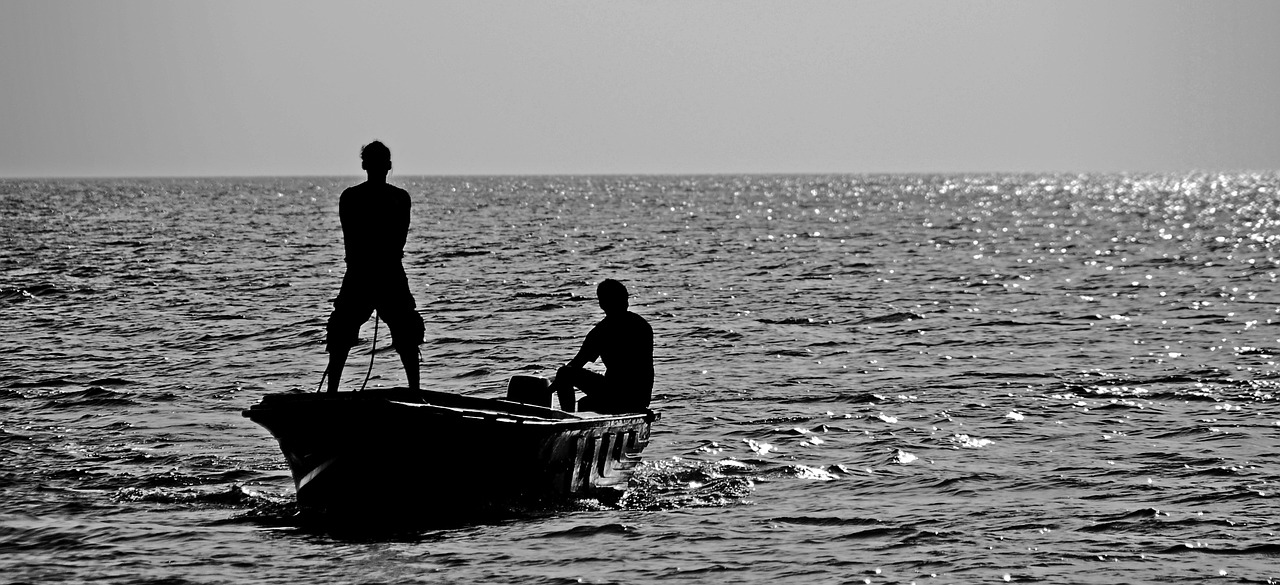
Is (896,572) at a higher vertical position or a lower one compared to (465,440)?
lower

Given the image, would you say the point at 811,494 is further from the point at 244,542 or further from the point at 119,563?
the point at 119,563

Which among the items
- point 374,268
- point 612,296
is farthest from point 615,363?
point 374,268

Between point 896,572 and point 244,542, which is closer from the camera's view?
point 896,572

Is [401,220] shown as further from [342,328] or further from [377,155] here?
[342,328]

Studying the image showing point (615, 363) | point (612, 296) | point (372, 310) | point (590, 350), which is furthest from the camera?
point (615, 363)

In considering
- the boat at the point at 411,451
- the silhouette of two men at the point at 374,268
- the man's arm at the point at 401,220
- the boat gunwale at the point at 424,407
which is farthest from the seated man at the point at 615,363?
the man's arm at the point at 401,220

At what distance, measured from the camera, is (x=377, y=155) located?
12.3m

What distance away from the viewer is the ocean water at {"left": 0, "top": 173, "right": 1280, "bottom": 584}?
12.0 meters

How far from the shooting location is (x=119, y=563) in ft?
38.4

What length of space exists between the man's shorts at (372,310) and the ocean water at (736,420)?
1016mm

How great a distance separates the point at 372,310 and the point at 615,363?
10.3 ft

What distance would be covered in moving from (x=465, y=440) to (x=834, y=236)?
189 ft

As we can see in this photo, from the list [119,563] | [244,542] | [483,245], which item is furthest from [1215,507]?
→ [483,245]

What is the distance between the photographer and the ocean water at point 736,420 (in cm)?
1205
